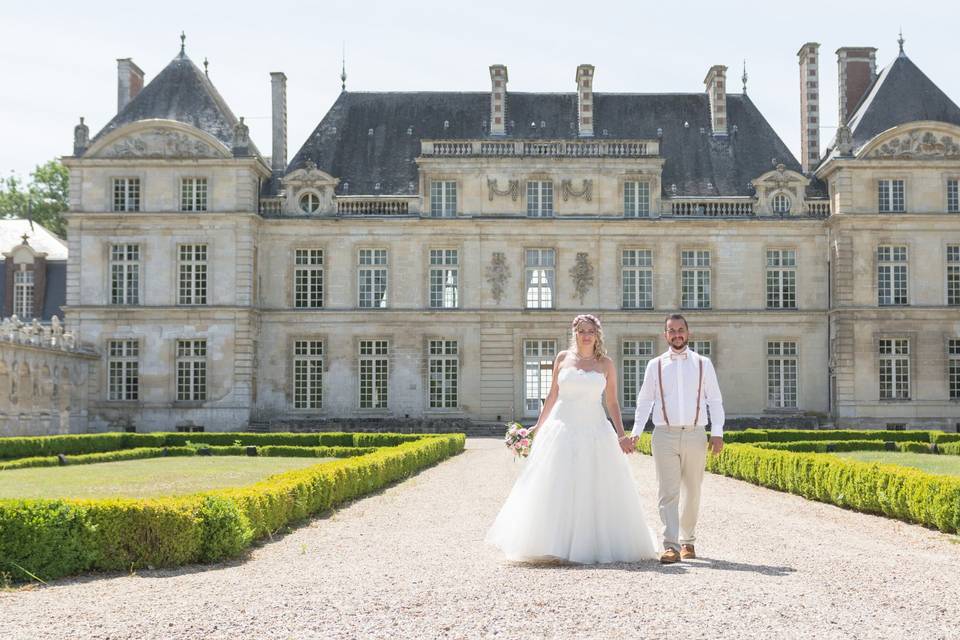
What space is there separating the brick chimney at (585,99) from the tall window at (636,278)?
4.23 metres

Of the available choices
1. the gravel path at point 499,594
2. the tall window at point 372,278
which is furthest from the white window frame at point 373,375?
the gravel path at point 499,594

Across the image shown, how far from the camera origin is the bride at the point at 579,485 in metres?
8.78

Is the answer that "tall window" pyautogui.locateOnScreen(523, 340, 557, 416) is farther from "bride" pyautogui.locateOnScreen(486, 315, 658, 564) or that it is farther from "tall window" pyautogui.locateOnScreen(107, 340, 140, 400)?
"bride" pyautogui.locateOnScreen(486, 315, 658, 564)

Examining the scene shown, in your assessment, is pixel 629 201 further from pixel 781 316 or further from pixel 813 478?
pixel 813 478

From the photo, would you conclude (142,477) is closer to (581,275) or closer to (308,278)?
(308,278)

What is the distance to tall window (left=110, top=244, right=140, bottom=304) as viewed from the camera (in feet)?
111

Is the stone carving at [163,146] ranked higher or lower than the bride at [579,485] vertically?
higher

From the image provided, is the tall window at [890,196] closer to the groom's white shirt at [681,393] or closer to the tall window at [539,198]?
the tall window at [539,198]

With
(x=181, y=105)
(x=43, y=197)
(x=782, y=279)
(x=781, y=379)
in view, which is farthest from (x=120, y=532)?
(x=43, y=197)

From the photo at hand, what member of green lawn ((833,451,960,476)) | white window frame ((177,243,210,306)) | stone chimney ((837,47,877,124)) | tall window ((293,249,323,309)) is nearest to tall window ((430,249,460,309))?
tall window ((293,249,323,309))

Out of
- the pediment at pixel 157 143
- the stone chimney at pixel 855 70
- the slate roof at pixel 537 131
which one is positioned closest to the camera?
the pediment at pixel 157 143

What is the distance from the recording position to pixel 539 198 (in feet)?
114

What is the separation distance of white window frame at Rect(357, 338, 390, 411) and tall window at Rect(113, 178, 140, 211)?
7710 mm

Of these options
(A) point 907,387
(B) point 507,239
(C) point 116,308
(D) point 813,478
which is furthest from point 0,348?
(A) point 907,387
